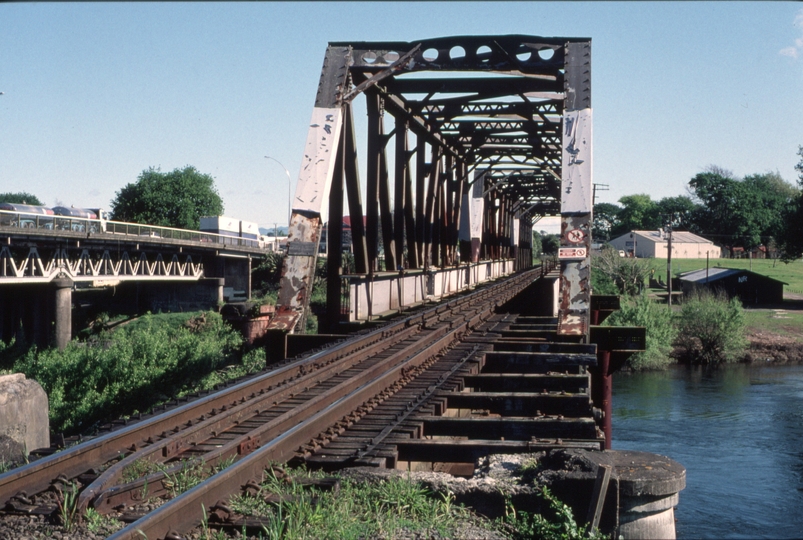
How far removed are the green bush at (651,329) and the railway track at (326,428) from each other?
4118cm

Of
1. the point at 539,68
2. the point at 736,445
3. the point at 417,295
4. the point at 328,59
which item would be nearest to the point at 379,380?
the point at 328,59

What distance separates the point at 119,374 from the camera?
27062mm

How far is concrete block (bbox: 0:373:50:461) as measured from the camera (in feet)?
21.6

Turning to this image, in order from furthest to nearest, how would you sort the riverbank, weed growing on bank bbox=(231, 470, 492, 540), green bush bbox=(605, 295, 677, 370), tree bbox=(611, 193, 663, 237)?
tree bbox=(611, 193, 663, 237)
the riverbank
green bush bbox=(605, 295, 677, 370)
weed growing on bank bbox=(231, 470, 492, 540)

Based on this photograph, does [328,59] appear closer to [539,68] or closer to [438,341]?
[539,68]

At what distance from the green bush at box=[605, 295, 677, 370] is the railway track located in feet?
135

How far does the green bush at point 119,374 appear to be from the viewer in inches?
936

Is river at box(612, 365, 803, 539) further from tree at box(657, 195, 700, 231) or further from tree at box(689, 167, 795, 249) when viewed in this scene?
tree at box(657, 195, 700, 231)

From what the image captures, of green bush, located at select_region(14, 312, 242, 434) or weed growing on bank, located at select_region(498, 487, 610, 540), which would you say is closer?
weed growing on bank, located at select_region(498, 487, 610, 540)

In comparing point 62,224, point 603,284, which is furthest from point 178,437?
point 603,284

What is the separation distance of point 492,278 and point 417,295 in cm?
1685

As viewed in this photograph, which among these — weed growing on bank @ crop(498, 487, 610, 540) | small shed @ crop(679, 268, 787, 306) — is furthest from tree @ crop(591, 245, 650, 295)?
weed growing on bank @ crop(498, 487, 610, 540)

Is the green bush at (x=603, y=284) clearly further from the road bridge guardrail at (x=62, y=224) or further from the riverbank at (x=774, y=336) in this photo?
the road bridge guardrail at (x=62, y=224)

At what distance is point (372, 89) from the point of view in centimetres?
1580
